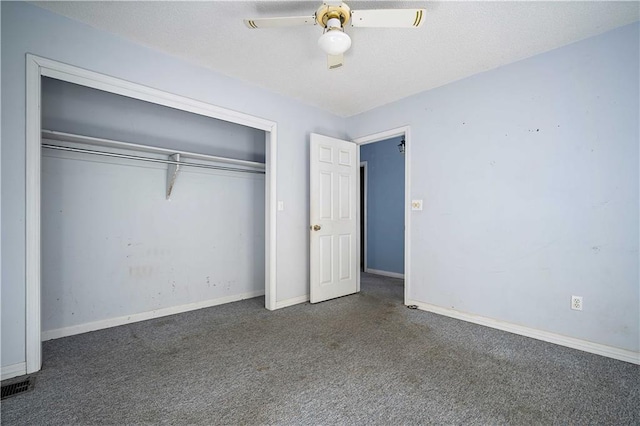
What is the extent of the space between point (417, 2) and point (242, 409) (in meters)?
2.73

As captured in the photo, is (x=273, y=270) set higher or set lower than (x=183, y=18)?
lower

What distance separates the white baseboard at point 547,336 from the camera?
224cm

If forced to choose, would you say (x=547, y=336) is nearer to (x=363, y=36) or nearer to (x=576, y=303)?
(x=576, y=303)

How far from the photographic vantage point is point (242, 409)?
1672 mm

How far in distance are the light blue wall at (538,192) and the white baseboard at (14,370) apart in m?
3.40

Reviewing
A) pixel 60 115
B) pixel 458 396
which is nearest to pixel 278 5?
pixel 60 115

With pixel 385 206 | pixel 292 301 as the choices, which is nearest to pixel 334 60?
pixel 292 301

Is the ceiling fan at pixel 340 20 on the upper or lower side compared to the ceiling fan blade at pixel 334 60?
upper

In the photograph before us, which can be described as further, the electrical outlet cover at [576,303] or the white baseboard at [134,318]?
the white baseboard at [134,318]

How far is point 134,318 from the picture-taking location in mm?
3047

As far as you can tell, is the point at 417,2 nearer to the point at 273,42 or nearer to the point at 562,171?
the point at 273,42

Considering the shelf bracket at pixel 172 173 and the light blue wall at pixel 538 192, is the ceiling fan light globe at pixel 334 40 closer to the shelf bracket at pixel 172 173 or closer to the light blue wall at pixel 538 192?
the light blue wall at pixel 538 192

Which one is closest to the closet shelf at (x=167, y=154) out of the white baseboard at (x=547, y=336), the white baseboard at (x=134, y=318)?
the white baseboard at (x=134, y=318)

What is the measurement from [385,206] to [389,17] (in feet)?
12.9
